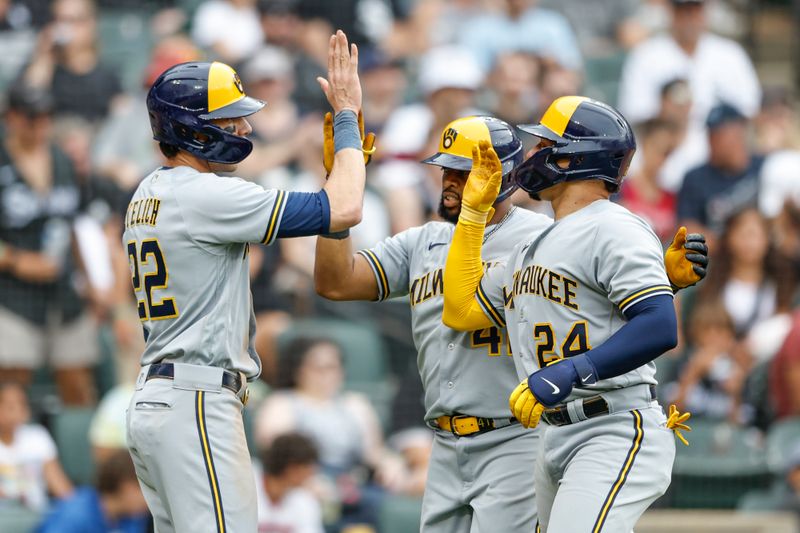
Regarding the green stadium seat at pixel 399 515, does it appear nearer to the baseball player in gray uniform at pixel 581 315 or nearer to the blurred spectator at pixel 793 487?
the blurred spectator at pixel 793 487

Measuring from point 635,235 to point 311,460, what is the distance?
133 inches

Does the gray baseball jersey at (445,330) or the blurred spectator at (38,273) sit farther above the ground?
the gray baseball jersey at (445,330)

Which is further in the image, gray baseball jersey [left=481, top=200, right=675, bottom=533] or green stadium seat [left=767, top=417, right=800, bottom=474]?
green stadium seat [left=767, top=417, right=800, bottom=474]

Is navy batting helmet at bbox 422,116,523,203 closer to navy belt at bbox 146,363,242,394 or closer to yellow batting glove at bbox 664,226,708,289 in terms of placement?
yellow batting glove at bbox 664,226,708,289

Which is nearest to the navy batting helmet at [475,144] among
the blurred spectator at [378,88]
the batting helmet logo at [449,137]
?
the batting helmet logo at [449,137]

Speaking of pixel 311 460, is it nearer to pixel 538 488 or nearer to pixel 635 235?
pixel 538 488

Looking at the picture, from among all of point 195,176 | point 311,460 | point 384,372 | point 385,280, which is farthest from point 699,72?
point 195,176

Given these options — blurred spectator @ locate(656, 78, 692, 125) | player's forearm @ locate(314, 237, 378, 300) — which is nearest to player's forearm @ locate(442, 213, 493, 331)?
player's forearm @ locate(314, 237, 378, 300)

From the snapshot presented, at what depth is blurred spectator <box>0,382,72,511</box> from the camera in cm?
756

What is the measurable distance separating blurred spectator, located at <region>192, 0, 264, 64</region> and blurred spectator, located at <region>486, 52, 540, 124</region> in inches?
72.2

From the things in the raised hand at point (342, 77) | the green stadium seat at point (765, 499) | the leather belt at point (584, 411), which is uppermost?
the raised hand at point (342, 77)

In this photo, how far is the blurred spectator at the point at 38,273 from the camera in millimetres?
8477

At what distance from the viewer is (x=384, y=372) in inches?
349

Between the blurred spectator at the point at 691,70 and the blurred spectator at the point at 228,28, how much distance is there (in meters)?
2.82
